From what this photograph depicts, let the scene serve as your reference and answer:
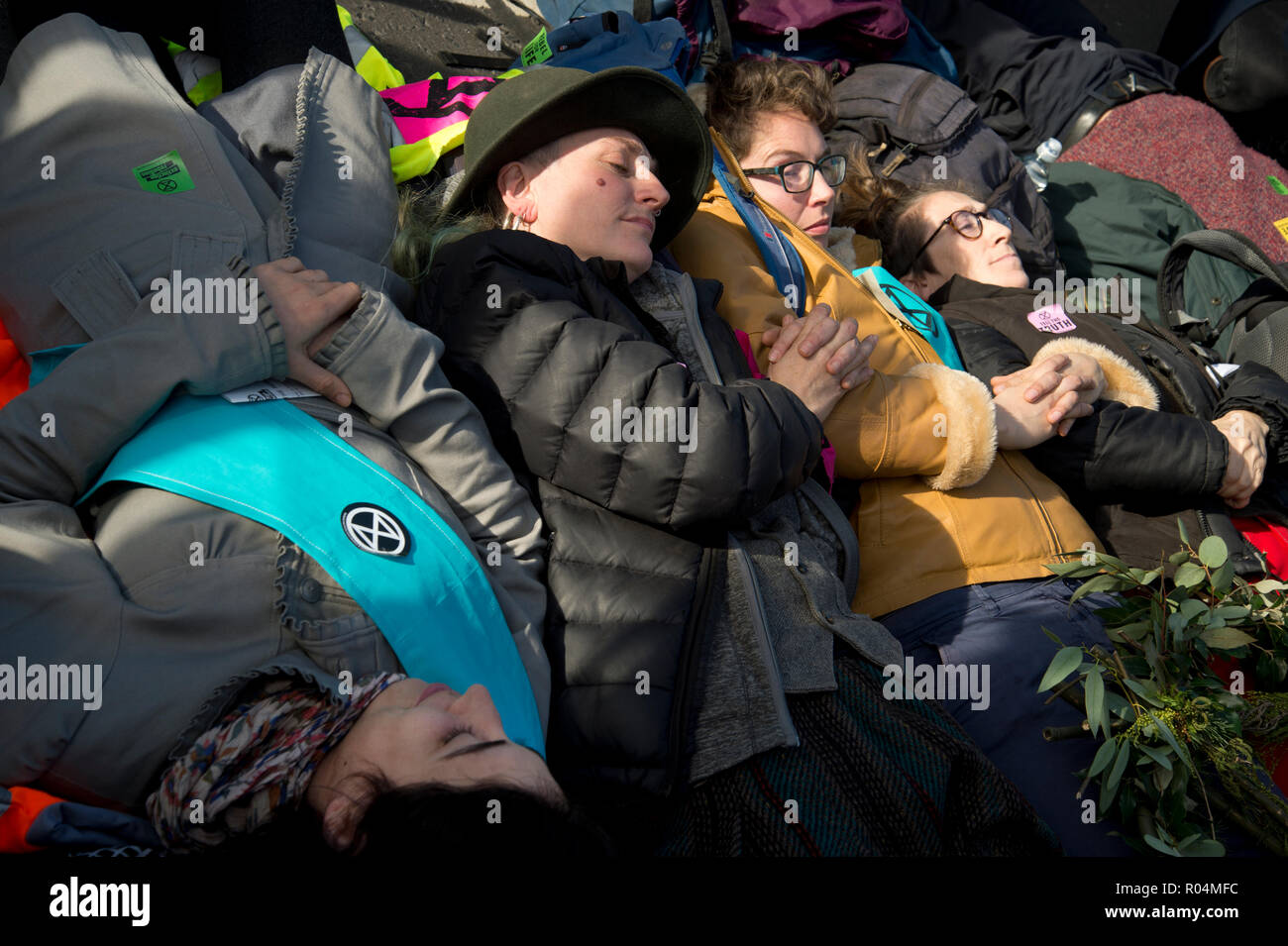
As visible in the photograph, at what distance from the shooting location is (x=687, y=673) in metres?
1.80

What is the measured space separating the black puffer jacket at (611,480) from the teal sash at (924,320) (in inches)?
39.8

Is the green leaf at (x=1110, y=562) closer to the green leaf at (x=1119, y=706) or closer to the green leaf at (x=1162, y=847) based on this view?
the green leaf at (x=1119, y=706)

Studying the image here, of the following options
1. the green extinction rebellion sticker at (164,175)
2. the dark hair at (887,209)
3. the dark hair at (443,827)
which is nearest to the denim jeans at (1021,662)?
the dark hair at (443,827)

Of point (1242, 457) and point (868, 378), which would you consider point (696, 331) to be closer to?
point (868, 378)

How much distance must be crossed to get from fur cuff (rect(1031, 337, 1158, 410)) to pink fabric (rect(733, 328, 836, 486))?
834 millimetres

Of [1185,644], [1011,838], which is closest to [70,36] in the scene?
[1011,838]

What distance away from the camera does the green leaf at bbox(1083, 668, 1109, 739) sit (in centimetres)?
199

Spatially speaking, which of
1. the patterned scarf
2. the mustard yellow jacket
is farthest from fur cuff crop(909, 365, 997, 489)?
the patterned scarf

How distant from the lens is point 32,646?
133cm

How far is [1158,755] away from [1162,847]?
166 mm

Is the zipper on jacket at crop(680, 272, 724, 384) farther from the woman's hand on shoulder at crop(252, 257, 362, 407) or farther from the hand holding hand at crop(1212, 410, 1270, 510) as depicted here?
the hand holding hand at crop(1212, 410, 1270, 510)

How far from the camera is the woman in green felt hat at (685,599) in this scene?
68.4 inches
